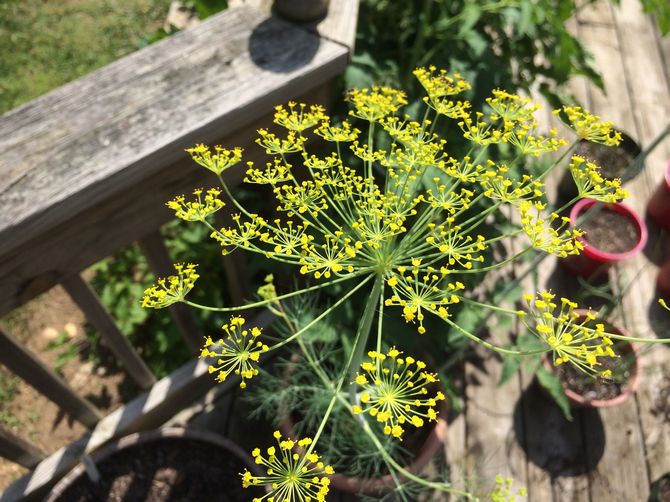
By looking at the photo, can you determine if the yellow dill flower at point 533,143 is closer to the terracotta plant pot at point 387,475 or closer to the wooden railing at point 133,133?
the wooden railing at point 133,133

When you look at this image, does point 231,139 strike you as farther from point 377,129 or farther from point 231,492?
point 231,492

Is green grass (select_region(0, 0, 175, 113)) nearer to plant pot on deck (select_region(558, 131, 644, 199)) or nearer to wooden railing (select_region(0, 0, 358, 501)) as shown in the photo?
wooden railing (select_region(0, 0, 358, 501))

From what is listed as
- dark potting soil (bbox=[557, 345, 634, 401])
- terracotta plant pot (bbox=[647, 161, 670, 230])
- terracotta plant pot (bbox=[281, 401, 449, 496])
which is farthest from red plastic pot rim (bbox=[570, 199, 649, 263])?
terracotta plant pot (bbox=[281, 401, 449, 496])

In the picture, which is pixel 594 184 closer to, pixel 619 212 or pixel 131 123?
pixel 131 123

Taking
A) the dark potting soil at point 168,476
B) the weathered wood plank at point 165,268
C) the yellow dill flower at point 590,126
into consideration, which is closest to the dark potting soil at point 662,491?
the dark potting soil at point 168,476

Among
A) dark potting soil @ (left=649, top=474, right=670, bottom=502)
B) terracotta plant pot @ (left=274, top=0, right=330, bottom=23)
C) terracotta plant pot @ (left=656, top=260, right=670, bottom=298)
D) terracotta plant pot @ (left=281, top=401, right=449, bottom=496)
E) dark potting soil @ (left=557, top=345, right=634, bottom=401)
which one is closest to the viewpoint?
terracotta plant pot @ (left=274, top=0, right=330, bottom=23)

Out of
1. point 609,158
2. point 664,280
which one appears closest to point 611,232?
point 664,280
